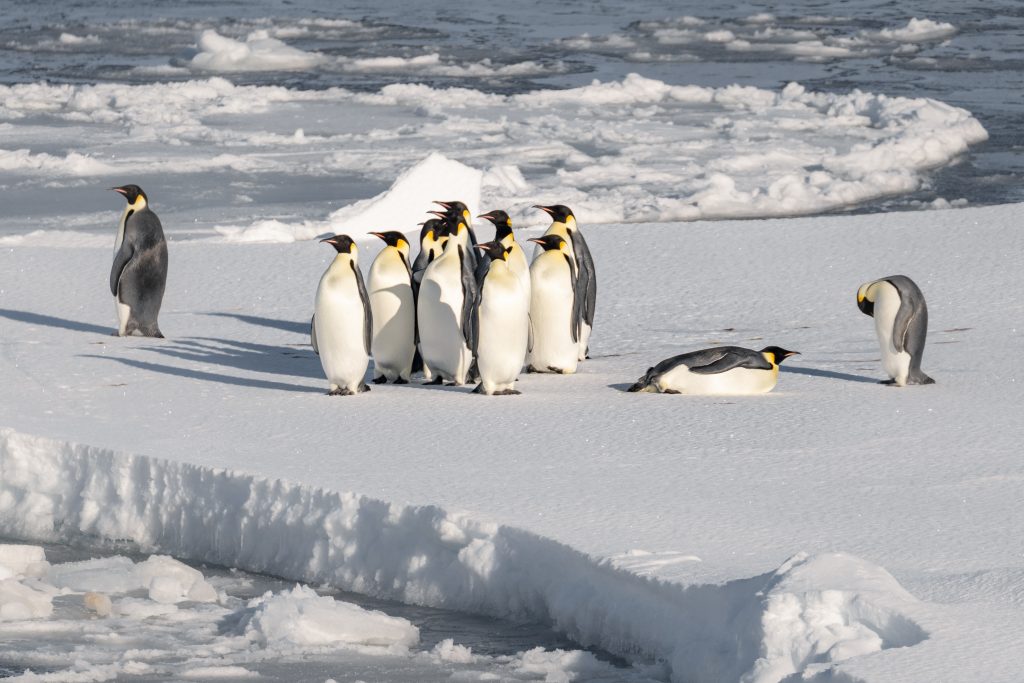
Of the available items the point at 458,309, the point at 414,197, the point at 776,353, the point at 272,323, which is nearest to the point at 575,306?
the point at 458,309

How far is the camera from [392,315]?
20.7ft

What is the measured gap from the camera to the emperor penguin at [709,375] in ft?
19.3

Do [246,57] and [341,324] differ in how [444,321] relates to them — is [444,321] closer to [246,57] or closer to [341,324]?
[341,324]

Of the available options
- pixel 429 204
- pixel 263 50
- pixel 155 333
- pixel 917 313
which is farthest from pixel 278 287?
pixel 263 50

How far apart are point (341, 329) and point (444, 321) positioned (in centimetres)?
46

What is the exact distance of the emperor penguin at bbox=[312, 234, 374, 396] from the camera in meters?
5.89

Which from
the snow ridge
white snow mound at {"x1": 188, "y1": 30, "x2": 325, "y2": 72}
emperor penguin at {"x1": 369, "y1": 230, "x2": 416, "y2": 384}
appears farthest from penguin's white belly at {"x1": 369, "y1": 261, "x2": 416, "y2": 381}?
white snow mound at {"x1": 188, "y1": 30, "x2": 325, "y2": 72}

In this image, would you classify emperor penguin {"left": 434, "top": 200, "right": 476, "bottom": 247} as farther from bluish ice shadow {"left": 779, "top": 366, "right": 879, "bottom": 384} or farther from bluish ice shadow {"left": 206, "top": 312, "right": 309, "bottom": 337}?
bluish ice shadow {"left": 779, "top": 366, "right": 879, "bottom": 384}

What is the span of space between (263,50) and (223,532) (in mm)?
16823

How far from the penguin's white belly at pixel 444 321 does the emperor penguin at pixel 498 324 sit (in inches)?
7.8

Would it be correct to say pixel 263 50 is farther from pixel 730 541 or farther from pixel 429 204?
pixel 730 541

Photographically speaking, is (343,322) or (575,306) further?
(575,306)

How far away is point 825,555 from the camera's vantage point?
11.2 ft

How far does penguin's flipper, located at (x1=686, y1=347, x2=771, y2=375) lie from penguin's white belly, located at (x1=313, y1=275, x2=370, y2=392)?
4.13 feet
